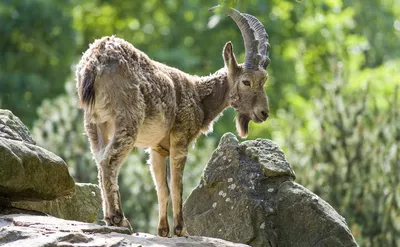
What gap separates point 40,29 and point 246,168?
1955cm

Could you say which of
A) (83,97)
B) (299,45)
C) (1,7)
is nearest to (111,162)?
(83,97)

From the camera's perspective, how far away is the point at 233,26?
29766 millimetres

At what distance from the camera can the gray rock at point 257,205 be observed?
10.7m

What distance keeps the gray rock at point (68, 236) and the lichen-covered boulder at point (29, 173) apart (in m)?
0.40

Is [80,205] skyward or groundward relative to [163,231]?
skyward

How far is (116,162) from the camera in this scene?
33.1 ft

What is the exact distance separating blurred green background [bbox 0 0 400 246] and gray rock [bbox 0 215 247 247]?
5.21 meters

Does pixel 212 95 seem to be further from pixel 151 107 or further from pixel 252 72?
pixel 151 107

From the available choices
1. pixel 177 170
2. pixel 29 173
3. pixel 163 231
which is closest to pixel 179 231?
pixel 163 231

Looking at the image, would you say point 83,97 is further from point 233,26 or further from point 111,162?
point 233,26

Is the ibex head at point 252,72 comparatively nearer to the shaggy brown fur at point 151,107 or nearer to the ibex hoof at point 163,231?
the shaggy brown fur at point 151,107

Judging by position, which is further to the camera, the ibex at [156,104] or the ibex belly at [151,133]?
the ibex belly at [151,133]

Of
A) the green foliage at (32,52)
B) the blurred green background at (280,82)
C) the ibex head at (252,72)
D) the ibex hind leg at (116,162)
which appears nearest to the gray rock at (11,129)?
the ibex hind leg at (116,162)

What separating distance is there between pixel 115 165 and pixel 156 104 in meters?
1.03
